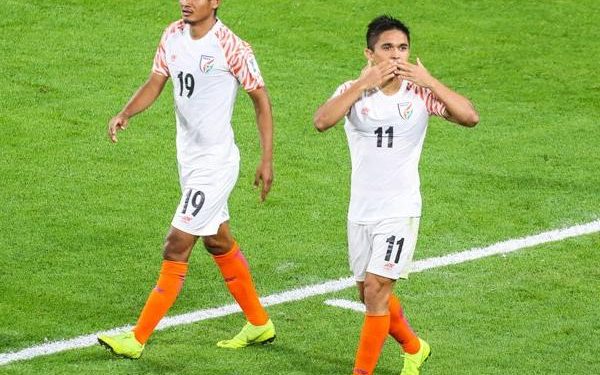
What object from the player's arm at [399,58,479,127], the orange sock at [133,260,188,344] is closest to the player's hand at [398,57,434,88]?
the player's arm at [399,58,479,127]

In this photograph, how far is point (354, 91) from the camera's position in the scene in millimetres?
8648

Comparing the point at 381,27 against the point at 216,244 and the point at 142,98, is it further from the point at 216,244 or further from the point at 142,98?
the point at 216,244

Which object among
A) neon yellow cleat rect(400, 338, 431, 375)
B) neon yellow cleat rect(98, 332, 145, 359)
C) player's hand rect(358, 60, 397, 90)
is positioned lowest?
neon yellow cleat rect(400, 338, 431, 375)

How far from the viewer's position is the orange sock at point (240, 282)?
9.81 m

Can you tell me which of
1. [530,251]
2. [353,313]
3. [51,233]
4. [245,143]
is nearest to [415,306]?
[353,313]

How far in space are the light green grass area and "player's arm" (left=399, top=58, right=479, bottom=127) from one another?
1.56 meters

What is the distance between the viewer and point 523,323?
33.3 feet

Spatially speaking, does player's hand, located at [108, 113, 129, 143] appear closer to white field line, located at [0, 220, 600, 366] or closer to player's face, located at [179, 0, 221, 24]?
player's face, located at [179, 0, 221, 24]

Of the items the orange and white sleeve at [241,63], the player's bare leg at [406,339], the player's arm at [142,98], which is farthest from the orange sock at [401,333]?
the player's arm at [142,98]

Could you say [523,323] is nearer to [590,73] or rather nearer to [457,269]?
[457,269]

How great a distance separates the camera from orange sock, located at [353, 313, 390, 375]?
8.97 metres

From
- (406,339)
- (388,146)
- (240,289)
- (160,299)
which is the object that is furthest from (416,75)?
(160,299)

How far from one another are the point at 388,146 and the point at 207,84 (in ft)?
4.03

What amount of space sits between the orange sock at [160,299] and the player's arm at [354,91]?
1.44 m
